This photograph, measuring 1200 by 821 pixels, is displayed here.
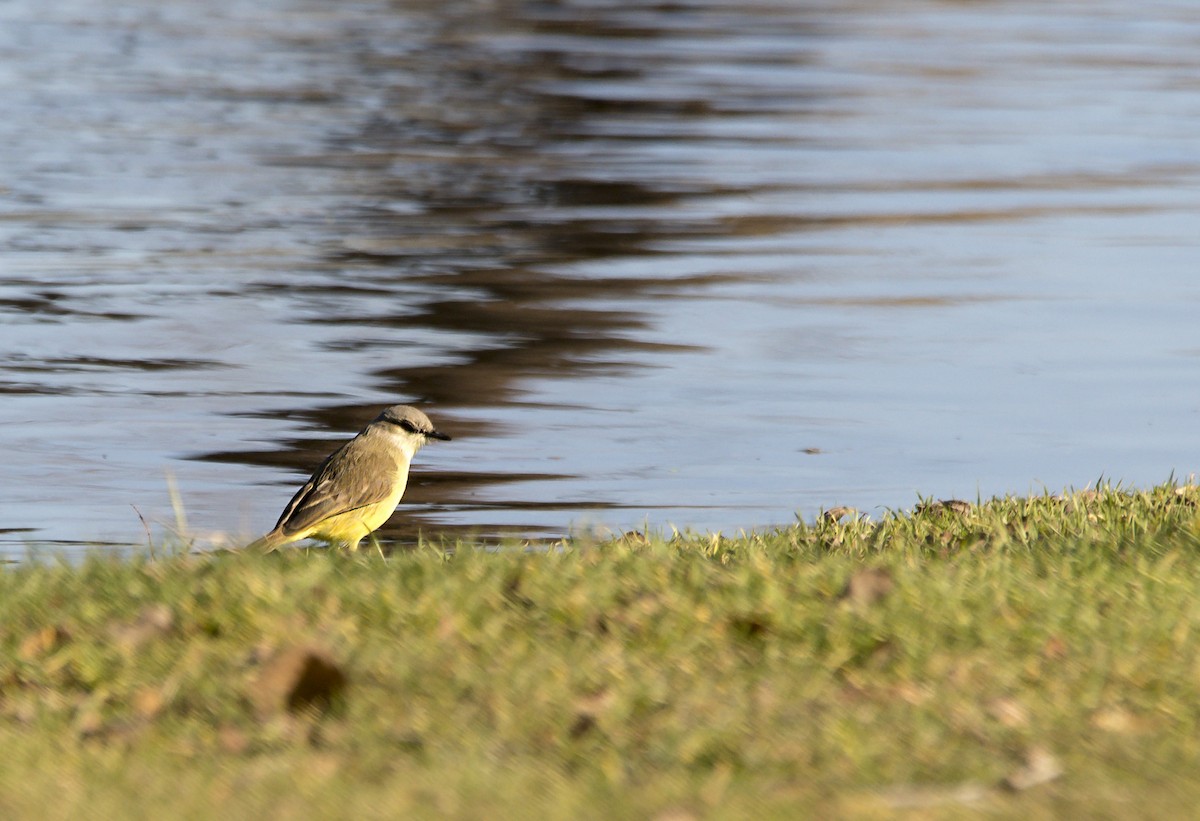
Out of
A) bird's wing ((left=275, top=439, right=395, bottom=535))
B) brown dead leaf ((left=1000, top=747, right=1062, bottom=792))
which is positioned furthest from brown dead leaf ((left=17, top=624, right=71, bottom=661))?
brown dead leaf ((left=1000, top=747, right=1062, bottom=792))

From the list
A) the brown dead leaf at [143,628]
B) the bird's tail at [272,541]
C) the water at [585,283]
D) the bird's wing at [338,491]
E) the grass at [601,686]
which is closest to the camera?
the grass at [601,686]

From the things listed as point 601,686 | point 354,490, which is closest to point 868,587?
Result: point 601,686

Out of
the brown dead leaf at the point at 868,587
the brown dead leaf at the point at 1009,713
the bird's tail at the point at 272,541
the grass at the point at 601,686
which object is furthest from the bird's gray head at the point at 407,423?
the brown dead leaf at the point at 1009,713

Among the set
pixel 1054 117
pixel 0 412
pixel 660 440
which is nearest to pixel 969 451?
pixel 660 440

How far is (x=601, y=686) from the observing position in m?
5.03

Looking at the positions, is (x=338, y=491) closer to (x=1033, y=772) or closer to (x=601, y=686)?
(x=601, y=686)

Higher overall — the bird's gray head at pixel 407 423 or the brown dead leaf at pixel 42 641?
the bird's gray head at pixel 407 423

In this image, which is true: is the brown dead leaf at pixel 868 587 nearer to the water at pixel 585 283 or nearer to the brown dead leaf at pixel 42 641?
the brown dead leaf at pixel 42 641

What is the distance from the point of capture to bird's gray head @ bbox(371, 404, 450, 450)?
8.13 metres

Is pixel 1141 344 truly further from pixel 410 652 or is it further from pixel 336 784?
pixel 336 784

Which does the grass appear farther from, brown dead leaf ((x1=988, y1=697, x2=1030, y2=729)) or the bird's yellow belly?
the bird's yellow belly

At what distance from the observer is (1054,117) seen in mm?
22609

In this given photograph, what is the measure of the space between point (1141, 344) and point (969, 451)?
285cm

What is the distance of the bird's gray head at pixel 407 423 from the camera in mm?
8133
